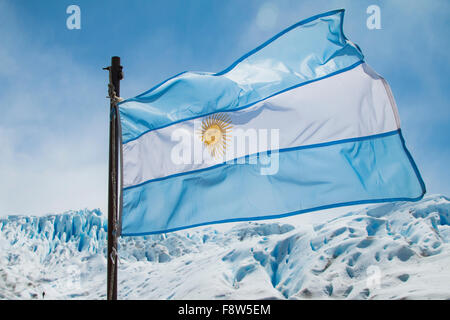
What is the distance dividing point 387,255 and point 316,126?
8983cm

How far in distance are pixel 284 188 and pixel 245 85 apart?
1.48 metres

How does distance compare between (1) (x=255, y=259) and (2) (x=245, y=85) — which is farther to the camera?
(1) (x=255, y=259)

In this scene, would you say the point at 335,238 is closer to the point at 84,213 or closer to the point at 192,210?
the point at 84,213

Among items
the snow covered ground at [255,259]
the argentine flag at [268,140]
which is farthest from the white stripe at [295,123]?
the snow covered ground at [255,259]

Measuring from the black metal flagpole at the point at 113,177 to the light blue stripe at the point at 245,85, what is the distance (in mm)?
188

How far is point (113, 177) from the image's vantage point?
4.59 meters

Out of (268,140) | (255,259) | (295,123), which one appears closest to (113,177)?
(268,140)

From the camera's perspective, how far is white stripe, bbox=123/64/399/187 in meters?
4.42

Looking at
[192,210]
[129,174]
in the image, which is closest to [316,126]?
[192,210]

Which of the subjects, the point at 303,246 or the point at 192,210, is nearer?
the point at 192,210

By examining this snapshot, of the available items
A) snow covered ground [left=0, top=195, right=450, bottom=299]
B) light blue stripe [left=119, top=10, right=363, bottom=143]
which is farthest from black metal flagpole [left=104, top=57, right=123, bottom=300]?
snow covered ground [left=0, top=195, right=450, bottom=299]

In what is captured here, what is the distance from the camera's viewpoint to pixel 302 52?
4.86 meters

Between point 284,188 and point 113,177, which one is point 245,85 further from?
point 113,177

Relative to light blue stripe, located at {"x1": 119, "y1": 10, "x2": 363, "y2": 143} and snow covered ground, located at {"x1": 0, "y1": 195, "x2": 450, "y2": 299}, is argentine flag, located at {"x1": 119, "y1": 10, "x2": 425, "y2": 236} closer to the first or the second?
light blue stripe, located at {"x1": 119, "y1": 10, "x2": 363, "y2": 143}
